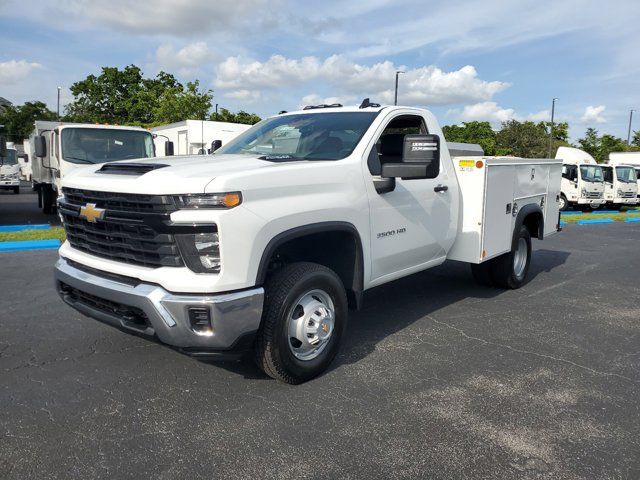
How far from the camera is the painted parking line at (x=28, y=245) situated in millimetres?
8375

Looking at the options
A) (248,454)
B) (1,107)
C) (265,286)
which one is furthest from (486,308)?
(1,107)

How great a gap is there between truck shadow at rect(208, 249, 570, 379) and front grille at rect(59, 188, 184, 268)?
3.90ft

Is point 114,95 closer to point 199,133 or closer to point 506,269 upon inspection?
point 199,133

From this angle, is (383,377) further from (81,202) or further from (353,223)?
(81,202)

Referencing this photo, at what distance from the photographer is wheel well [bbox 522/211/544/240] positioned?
6.68m

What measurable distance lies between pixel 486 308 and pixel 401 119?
234cm

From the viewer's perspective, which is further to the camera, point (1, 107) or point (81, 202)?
point (1, 107)

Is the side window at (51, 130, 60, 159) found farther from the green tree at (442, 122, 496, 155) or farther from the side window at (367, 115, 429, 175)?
the green tree at (442, 122, 496, 155)

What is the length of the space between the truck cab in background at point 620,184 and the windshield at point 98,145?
65.1 ft

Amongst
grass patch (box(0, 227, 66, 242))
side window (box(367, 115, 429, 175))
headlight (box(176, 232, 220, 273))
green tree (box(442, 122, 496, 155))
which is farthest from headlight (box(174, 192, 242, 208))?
green tree (box(442, 122, 496, 155))

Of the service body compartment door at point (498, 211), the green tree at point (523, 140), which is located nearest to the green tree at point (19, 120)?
the green tree at point (523, 140)

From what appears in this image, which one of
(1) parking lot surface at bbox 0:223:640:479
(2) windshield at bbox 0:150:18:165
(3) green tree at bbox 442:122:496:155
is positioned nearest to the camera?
(1) parking lot surface at bbox 0:223:640:479

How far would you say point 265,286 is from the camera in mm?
3412

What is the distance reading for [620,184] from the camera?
2262 centimetres
